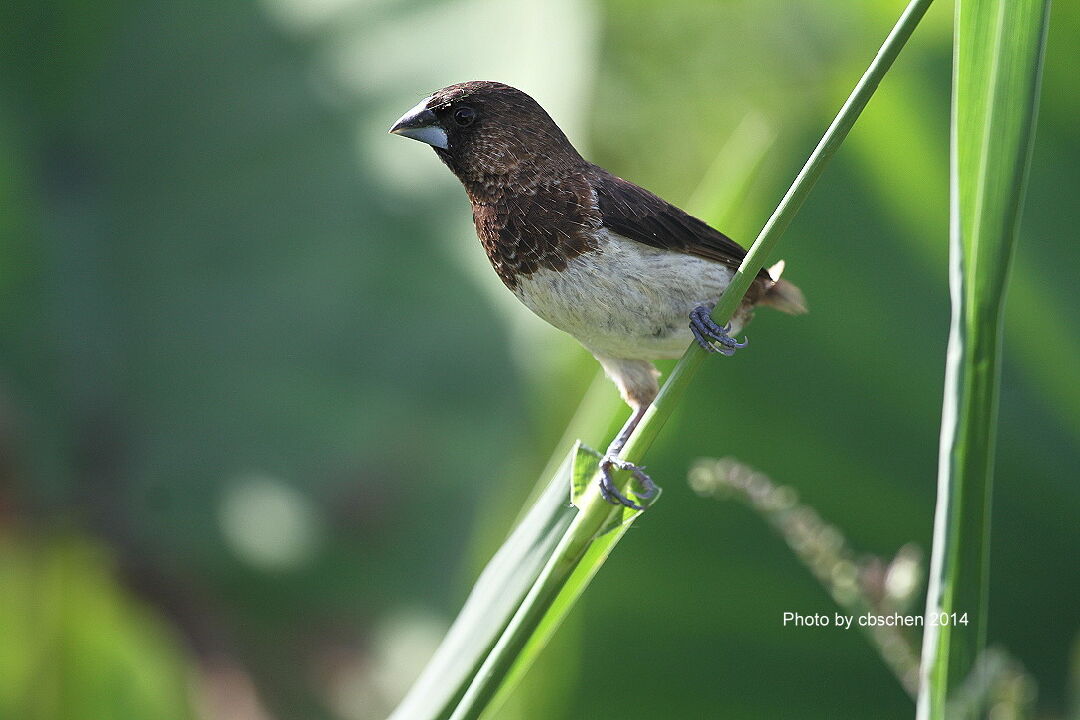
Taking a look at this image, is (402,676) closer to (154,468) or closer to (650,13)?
(154,468)

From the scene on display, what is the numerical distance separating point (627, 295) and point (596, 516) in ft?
0.44

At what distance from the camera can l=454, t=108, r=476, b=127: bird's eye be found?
60cm

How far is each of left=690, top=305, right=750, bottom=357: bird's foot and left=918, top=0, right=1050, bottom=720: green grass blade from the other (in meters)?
0.11

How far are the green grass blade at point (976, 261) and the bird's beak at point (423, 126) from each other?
0.27 metres

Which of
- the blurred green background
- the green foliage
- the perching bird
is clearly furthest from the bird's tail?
the green foliage

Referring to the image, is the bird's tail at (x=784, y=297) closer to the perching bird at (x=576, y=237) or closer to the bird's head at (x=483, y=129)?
the perching bird at (x=576, y=237)

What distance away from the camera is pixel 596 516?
1.82ft

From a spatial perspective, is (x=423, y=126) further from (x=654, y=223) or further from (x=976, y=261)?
(x=976, y=261)

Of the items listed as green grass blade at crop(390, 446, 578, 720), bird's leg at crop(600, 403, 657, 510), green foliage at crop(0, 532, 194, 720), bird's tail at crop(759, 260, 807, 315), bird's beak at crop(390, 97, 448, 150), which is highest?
bird's tail at crop(759, 260, 807, 315)

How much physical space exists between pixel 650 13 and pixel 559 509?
174 cm

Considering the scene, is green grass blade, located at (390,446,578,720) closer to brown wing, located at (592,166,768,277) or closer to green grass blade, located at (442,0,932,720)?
green grass blade, located at (442,0,932,720)

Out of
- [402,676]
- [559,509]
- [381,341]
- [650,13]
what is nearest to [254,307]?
[381,341]

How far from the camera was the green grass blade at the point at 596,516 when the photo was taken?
443 millimetres

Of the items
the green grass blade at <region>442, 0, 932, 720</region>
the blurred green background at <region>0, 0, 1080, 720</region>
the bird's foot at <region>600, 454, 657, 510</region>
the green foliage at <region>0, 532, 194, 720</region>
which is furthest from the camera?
the blurred green background at <region>0, 0, 1080, 720</region>
